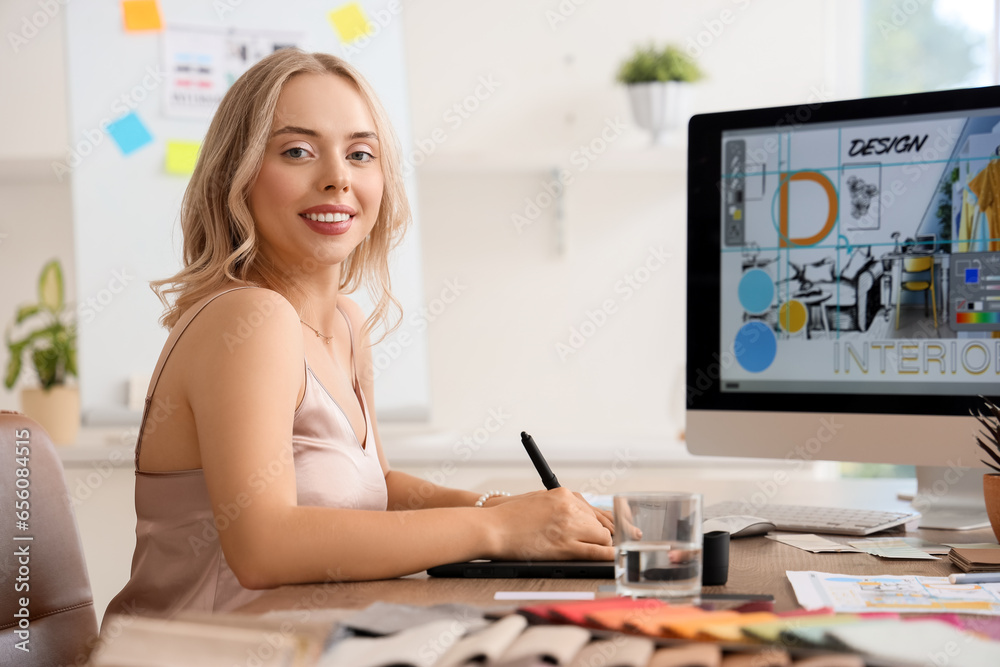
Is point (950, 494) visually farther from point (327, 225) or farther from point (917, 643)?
point (327, 225)

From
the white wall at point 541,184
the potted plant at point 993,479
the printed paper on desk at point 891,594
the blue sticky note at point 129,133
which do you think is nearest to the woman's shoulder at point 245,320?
the printed paper on desk at point 891,594

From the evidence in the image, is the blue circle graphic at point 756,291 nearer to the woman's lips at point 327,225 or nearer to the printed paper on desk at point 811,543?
the printed paper on desk at point 811,543

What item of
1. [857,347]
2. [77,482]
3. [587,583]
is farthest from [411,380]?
[587,583]

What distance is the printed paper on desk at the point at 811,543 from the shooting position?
3.22 ft

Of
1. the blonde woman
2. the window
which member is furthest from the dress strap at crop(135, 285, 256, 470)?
the window

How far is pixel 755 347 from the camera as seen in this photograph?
122 centimetres

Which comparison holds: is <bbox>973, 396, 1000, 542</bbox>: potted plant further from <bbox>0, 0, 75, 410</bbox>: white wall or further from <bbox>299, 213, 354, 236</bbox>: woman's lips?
<bbox>0, 0, 75, 410</bbox>: white wall

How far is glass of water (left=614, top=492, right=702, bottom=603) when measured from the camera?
743 millimetres

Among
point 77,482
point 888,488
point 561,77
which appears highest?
point 561,77

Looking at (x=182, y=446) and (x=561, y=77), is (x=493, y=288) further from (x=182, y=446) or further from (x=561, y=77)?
(x=182, y=446)

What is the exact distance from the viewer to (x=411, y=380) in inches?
100

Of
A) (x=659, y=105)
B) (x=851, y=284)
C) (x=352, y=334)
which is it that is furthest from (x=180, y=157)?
(x=851, y=284)

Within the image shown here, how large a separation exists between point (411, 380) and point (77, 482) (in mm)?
919

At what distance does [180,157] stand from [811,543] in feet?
7.07
